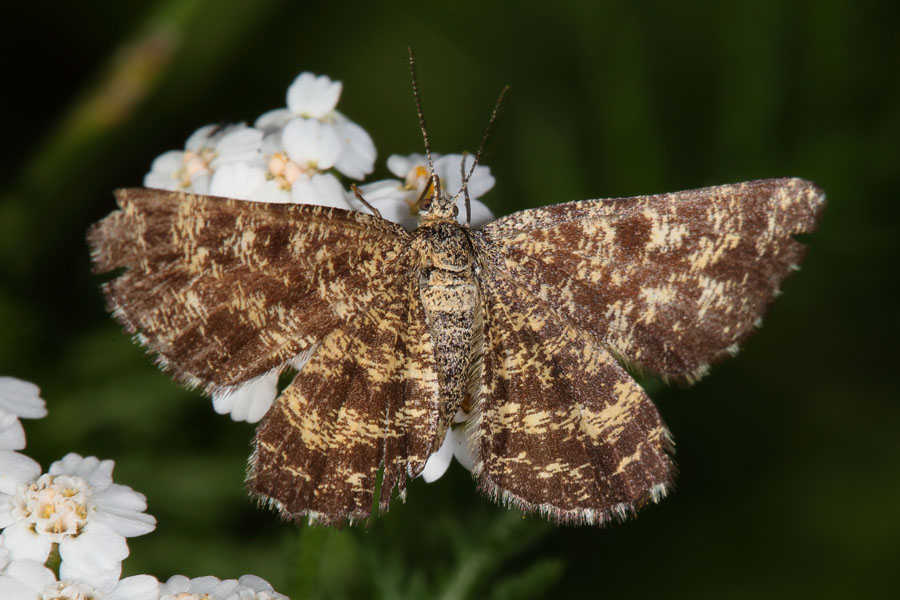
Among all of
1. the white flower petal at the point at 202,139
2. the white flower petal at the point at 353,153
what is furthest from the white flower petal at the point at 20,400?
the white flower petal at the point at 353,153

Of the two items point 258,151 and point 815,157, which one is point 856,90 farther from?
point 258,151

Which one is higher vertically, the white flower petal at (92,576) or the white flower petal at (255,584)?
the white flower petal at (92,576)

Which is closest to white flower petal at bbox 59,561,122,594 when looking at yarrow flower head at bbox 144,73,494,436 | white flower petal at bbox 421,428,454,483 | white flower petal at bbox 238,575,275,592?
white flower petal at bbox 238,575,275,592

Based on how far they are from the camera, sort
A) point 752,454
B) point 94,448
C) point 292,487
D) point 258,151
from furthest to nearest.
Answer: point 752,454 → point 94,448 → point 258,151 → point 292,487

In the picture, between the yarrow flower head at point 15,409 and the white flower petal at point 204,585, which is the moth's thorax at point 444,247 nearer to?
the white flower petal at point 204,585

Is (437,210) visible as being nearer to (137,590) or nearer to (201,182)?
(201,182)

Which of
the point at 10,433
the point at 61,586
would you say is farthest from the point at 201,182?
the point at 61,586

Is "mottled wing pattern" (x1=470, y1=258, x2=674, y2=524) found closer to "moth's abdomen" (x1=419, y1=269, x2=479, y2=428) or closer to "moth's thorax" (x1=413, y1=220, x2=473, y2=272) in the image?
"moth's abdomen" (x1=419, y1=269, x2=479, y2=428)

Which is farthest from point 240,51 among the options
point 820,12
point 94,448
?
point 820,12

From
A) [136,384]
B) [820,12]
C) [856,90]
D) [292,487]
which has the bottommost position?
[136,384]
